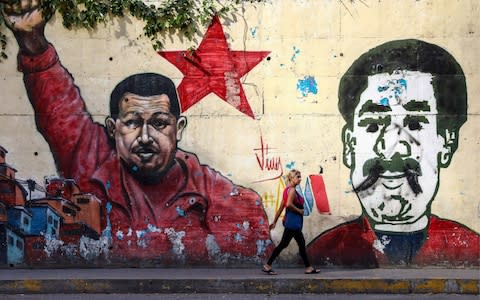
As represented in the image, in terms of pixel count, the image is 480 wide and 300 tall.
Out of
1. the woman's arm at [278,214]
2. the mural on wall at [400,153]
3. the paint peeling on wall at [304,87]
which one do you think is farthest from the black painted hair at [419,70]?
the woman's arm at [278,214]

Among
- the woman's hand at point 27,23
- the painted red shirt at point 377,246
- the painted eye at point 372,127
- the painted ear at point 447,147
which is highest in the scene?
the woman's hand at point 27,23

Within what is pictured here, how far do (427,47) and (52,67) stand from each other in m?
5.68

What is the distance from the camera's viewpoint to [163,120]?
12.0 meters

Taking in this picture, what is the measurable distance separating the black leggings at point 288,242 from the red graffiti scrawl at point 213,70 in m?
1.95

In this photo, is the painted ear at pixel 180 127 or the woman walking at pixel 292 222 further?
the painted ear at pixel 180 127

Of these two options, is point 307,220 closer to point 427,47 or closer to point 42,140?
point 427,47

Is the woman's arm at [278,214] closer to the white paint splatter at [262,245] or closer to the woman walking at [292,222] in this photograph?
the woman walking at [292,222]

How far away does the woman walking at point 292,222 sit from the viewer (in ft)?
36.7

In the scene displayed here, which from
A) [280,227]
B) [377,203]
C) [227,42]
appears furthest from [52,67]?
[377,203]

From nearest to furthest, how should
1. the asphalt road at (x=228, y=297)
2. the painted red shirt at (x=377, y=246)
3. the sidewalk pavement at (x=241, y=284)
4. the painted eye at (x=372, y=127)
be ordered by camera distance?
1. the asphalt road at (x=228, y=297)
2. the sidewalk pavement at (x=241, y=284)
3. the painted red shirt at (x=377, y=246)
4. the painted eye at (x=372, y=127)

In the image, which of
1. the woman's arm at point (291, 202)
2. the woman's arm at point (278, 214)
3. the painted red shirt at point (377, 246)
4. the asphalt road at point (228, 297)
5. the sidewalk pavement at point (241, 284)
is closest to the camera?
the asphalt road at point (228, 297)

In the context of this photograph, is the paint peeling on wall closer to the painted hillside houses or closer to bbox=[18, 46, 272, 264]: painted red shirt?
bbox=[18, 46, 272, 264]: painted red shirt

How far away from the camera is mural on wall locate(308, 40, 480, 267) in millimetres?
11906

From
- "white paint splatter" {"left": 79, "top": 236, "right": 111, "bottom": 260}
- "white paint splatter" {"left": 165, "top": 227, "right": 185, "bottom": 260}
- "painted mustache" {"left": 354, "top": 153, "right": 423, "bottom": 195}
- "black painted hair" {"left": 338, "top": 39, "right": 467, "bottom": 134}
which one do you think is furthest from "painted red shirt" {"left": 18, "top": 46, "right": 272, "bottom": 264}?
"black painted hair" {"left": 338, "top": 39, "right": 467, "bottom": 134}
